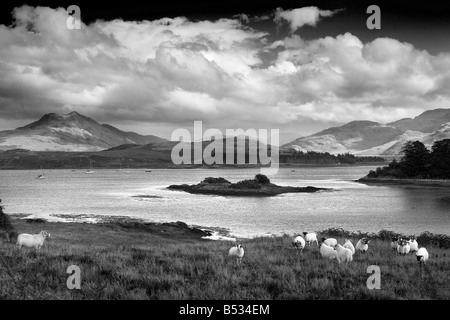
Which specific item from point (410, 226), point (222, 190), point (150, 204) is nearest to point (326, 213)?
point (410, 226)

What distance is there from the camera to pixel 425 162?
6058 inches

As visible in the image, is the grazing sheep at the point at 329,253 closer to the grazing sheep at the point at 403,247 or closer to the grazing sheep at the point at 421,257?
the grazing sheep at the point at 421,257

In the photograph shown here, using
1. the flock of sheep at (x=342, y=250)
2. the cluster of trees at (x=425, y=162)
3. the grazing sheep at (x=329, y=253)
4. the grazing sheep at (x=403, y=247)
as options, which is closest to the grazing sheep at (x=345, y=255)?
the flock of sheep at (x=342, y=250)

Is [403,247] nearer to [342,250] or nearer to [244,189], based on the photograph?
[342,250]

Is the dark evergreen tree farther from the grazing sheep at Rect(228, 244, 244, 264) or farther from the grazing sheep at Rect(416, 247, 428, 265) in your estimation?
the grazing sheep at Rect(228, 244, 244, 264)

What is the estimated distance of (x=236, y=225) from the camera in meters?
64.6

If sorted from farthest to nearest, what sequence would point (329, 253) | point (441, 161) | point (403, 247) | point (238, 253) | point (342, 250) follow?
point (441, 161), point (403, 247), point (329, 253), point (342, 250), point (238, 253)

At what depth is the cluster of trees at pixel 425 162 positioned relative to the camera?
483ft

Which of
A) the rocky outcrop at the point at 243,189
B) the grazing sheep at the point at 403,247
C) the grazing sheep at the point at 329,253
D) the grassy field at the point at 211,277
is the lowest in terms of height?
the rocky outcrop at the point at 243,189

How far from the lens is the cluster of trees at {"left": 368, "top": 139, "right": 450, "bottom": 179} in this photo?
147250 millimetres

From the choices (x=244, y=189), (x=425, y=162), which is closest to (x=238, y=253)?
(x=244, y=189)

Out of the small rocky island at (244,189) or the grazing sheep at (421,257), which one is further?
the small rocky island at (244,189)
